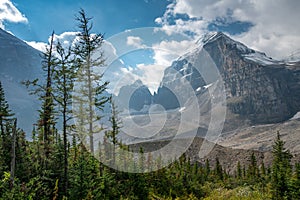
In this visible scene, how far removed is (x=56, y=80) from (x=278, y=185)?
18541 millimetres

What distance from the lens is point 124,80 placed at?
2466 centimetres

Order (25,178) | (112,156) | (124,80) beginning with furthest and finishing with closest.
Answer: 1. (112,156)
2. (124,80)
3. (25,178)

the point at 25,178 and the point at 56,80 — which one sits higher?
the point at 56,80

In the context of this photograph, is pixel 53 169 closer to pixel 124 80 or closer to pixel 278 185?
pixel 124 80

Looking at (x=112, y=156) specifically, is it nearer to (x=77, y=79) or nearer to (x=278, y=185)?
(x=77, y=79)

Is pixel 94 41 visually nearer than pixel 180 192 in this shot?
Yes

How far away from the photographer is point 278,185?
903 inches

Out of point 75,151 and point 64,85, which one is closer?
point 64,85

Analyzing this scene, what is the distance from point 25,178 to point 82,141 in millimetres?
4771

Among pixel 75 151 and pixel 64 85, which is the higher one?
pixel 64 85

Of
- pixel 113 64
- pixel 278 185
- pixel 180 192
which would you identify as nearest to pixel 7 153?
pixel 113 64

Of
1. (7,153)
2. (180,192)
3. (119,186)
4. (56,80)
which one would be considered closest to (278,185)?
(180,192)

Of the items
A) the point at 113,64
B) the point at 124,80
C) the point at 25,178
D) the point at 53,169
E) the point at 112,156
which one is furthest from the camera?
the point at 112,156

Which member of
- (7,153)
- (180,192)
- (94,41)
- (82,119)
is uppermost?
(94,41)
